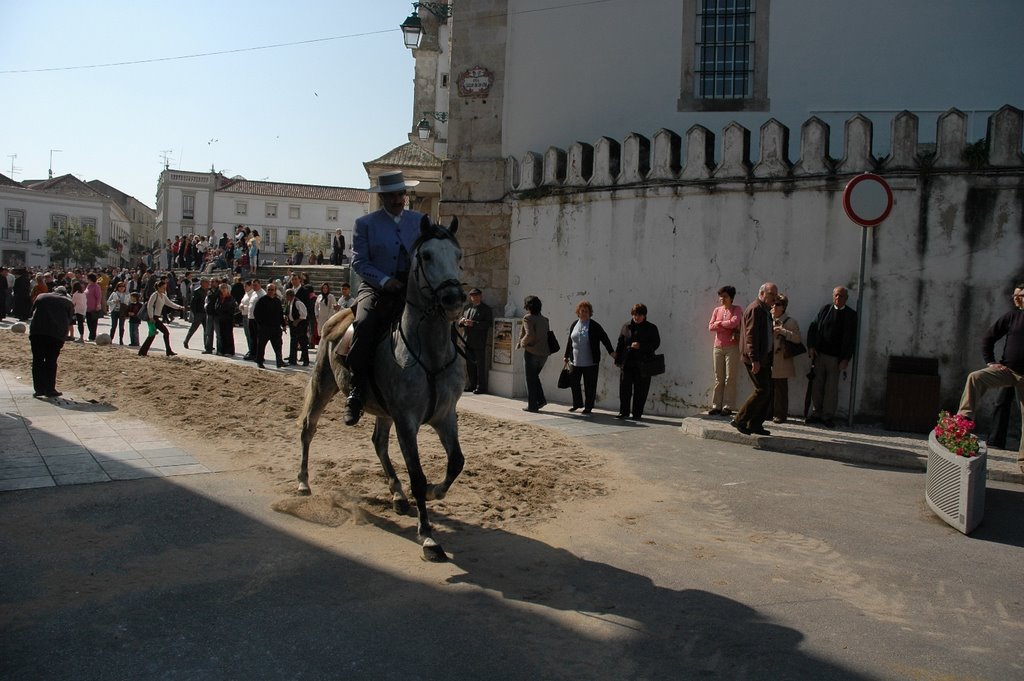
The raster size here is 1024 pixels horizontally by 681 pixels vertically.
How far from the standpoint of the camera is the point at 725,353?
12.5m

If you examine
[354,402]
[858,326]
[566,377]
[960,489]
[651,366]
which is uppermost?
[858,326]

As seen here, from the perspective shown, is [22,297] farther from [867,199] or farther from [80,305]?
[867,199]

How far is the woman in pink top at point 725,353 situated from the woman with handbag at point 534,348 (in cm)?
277

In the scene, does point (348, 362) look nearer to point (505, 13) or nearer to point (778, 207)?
point (778, 207)

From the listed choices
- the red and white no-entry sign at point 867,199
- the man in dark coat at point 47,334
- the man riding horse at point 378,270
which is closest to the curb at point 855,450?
the red and white no-entry sign at point 867,199

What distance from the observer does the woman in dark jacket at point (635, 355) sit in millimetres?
12913

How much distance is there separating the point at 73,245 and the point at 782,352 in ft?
261

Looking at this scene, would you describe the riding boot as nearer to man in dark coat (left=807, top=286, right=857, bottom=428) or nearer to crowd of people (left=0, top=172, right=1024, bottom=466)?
crowd of people (left=0, top=172, right=1024, bottom=466)

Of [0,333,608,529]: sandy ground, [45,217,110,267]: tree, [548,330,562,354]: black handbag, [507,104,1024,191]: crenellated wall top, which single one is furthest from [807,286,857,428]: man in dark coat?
[45,217,110,267]: tree

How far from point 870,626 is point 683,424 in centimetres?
724

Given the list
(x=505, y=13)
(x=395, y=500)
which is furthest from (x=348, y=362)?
(x=505, y=13)

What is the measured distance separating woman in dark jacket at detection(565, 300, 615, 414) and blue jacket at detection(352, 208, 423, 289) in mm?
6638

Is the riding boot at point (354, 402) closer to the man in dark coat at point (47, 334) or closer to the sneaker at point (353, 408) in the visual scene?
the sneaker at point (353, 408)

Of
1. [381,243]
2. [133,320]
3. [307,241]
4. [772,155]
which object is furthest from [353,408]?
[307,241]
